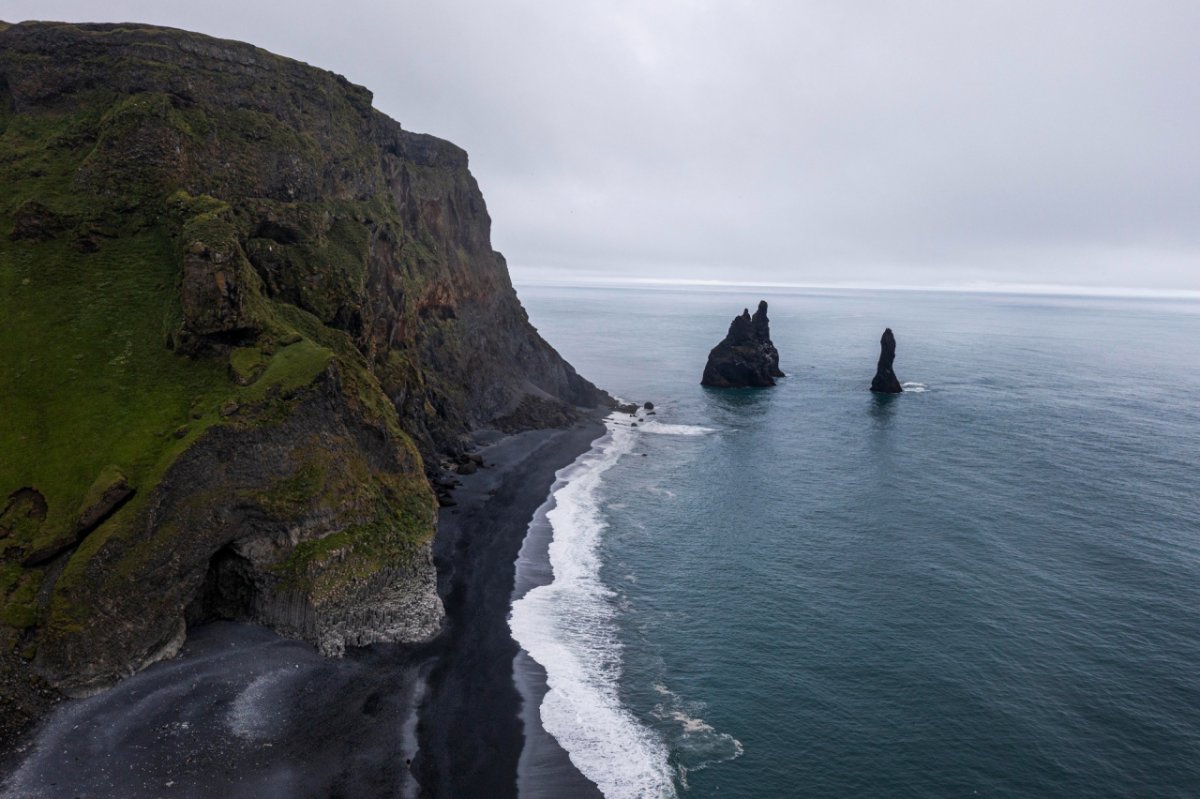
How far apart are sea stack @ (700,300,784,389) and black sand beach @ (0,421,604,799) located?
338 ft

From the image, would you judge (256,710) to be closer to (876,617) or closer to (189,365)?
(189,365)

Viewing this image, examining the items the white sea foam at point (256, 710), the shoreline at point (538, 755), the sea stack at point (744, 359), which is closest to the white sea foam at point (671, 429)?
the sea stack at point (744, 359)

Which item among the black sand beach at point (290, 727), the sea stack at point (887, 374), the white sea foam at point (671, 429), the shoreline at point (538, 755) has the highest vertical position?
the sea stack at point (887, 374)

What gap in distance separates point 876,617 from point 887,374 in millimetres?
96585

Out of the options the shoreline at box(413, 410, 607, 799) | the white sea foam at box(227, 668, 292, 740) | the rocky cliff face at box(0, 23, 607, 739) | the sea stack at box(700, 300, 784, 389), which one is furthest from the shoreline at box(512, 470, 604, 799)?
the sea stack at box(700, 300, 784, 389)

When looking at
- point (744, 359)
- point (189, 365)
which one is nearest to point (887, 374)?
point (744, 359)

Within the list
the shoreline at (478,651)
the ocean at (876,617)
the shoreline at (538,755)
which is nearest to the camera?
the shoreline at (538,755)

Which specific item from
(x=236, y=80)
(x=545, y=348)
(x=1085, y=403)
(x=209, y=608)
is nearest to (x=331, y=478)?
(x=209, y=608)

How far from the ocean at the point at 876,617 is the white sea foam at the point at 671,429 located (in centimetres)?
679

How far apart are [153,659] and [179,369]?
20.1 metres

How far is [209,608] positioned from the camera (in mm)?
41750

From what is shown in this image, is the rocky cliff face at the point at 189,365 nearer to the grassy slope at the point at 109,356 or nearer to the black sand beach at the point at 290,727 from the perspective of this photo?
the grassy slope at the point at 109,356

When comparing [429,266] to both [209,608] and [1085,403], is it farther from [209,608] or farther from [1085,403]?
[1085,403]

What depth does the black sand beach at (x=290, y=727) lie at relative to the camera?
30.8m
